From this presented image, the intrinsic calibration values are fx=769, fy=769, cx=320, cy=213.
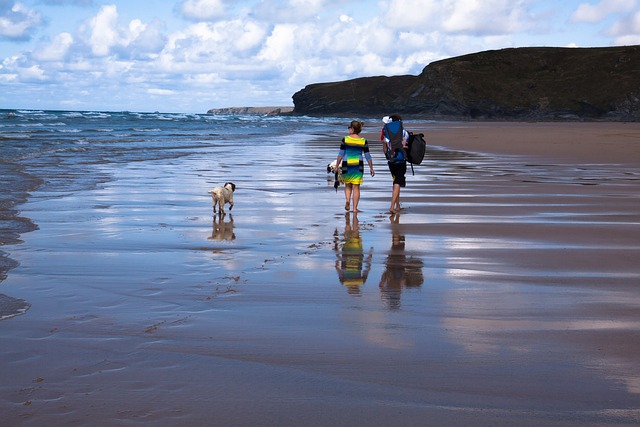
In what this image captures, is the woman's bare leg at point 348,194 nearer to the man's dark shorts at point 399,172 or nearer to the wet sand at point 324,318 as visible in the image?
the wet sand at point 324,318

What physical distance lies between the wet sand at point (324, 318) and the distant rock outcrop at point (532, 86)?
3732 inches

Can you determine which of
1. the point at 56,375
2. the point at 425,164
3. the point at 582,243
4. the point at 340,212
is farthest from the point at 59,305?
the point at 425,164

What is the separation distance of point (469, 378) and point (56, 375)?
7.21ft

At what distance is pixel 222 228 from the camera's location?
9.87 meters

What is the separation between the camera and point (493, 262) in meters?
7.42

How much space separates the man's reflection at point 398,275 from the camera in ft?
19.9

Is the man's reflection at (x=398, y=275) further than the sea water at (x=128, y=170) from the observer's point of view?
No

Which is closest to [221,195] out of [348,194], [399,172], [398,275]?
[348,194]

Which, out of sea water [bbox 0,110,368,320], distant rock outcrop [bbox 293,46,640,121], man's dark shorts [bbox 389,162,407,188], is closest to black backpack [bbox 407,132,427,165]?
man's dark shorts [bbox 389,162,407,188]

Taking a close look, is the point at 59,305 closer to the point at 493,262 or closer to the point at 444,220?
the point at 493,262

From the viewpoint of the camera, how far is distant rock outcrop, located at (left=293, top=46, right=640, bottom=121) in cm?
10119

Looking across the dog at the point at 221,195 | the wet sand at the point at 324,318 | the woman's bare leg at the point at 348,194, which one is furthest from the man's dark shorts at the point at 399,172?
the dog at the point at 221,195

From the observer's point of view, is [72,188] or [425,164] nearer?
[72,188]

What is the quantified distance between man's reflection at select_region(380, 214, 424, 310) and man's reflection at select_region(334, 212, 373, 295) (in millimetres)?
200
